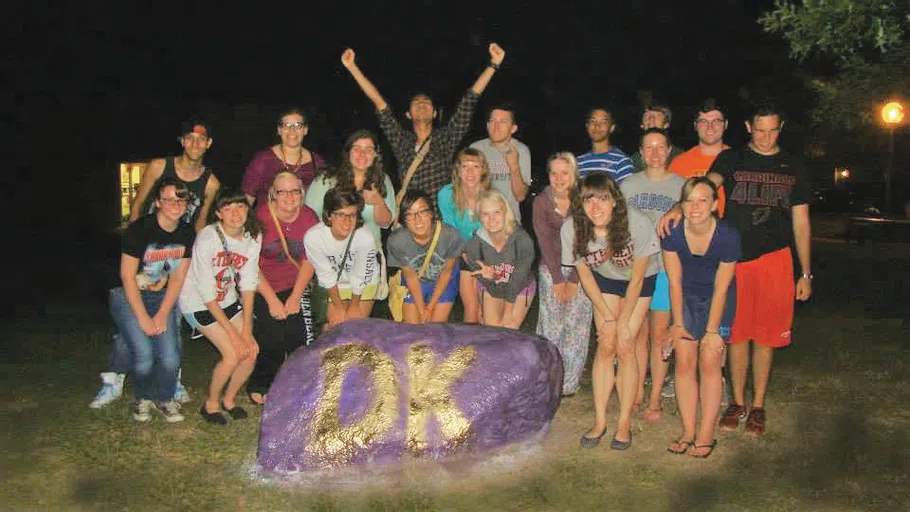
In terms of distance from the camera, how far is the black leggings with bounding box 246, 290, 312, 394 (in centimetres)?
614

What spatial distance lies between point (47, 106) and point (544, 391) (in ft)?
53.7

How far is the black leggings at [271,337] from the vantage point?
614 cm

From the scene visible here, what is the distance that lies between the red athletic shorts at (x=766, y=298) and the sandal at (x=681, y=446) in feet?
2.69

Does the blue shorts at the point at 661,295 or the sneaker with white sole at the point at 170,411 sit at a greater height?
the blue shorts at the point at 661,295

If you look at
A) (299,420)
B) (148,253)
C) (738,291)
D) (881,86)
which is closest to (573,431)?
(738,291)

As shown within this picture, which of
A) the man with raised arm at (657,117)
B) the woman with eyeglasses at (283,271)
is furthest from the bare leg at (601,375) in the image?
the woman with eyeglasses at (283,271)

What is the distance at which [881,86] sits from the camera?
1588 cm

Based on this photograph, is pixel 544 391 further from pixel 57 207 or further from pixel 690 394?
pixel 57 207

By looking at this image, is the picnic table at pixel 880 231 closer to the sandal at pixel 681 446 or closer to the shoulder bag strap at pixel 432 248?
the sandal at pixel 681 446

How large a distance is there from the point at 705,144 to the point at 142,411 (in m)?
4.28

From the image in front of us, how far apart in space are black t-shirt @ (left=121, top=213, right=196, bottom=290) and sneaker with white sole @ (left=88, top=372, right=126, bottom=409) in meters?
1.12

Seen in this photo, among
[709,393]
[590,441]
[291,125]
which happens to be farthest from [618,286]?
[291,125]

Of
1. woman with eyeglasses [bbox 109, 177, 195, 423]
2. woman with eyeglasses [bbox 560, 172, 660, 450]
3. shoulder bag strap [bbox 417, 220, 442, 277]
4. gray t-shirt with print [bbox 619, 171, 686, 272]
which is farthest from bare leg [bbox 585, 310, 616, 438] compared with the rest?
woman with eyeglasses [bbox 109, 177, 195, 423]

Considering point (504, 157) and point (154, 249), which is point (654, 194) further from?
point (154, 249)
